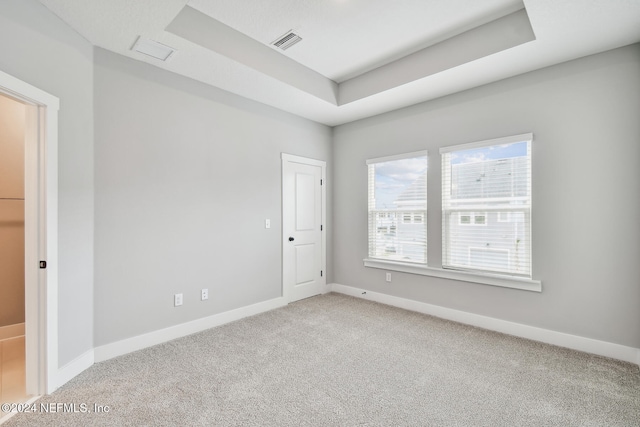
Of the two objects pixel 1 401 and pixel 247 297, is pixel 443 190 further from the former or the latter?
pixel 1 401

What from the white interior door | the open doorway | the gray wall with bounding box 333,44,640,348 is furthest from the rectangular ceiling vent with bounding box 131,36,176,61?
the gray wall with bounding box 333,44,640,348

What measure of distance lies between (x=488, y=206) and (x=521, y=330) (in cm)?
135

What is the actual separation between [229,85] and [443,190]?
2.84m

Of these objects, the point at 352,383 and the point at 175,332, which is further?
the point at 175,332

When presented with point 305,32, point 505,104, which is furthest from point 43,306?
point 505,104

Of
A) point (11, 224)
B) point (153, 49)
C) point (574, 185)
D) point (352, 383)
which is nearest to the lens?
point (352, 383)

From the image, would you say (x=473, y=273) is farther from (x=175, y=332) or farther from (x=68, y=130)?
(x=68, y=130)

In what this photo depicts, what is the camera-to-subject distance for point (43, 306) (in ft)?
6.86

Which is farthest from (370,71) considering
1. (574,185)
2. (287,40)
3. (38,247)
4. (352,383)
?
(38,247)

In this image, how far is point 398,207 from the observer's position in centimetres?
415

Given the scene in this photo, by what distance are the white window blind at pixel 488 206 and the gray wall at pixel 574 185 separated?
103 millimetres

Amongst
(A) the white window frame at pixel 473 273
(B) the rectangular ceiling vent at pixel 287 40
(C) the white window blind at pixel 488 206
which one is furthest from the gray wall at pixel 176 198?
(C) the white window blind at pixel 488 206

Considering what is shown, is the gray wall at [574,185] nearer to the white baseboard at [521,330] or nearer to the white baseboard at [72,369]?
the white baseboard at [521,330]

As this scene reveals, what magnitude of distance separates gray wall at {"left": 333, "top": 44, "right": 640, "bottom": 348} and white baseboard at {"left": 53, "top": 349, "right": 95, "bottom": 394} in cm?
366
